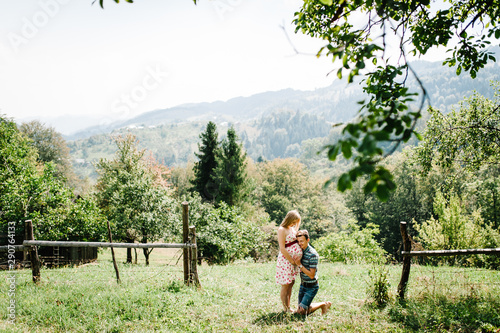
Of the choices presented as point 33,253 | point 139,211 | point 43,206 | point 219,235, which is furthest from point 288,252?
point 43,206

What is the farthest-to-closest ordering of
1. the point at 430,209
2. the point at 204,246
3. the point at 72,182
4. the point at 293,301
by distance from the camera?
1. the point at 72,182
2. the point at 430,209
3. the point at 204,246
4. the point at 293,301

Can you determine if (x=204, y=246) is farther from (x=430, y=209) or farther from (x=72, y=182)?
(x=72, y=182)

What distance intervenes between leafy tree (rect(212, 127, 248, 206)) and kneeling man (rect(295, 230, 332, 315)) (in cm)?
2224

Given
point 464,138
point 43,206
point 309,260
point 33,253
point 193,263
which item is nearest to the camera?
point 309,260

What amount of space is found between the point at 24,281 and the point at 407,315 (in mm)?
9618

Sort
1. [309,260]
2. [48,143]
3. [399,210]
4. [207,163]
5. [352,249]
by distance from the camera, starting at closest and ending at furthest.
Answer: [309,260], [352,249], [207,163], [399,210], [48,143]

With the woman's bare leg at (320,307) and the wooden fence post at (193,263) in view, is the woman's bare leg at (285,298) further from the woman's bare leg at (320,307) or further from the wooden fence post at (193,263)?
the wooden fence post at (193,263)

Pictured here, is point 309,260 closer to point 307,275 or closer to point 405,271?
point 307,275

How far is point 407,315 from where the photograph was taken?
5.20m

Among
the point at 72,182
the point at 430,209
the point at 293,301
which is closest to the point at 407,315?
the point at 293,301

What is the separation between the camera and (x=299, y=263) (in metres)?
5.46

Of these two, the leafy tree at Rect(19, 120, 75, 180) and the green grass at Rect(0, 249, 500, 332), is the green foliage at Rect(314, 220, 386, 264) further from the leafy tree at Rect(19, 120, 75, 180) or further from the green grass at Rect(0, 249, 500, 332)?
the leafy tree at Rect(19, 120, 75, 180)

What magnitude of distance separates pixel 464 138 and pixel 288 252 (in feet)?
26.2

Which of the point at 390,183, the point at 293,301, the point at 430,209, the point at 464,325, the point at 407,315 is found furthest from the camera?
the point at 430,209
